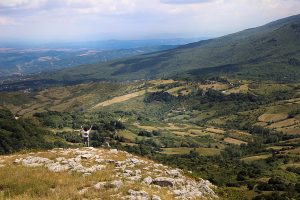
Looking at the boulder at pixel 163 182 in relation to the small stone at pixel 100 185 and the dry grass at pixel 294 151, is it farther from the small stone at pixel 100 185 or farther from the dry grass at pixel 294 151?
the dry grass at pixel 294 151

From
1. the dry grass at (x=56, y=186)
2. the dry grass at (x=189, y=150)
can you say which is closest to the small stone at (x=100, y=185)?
the dry grass at (x=56, y=186)

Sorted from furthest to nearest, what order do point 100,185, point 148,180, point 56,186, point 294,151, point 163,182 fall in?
point 294,151 < point 163,182 < point 148,180 < point 100,185 < point 56,186

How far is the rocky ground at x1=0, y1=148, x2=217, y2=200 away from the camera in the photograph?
2841 cm

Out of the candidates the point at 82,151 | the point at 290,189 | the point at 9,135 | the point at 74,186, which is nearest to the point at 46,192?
the point at 74,186

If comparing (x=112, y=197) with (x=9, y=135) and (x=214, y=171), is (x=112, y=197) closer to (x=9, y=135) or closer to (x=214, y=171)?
(x=214, y=171)

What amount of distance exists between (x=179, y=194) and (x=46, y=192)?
10.7 meters

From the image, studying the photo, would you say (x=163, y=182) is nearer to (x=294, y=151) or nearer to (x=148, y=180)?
(x=148, y=180)

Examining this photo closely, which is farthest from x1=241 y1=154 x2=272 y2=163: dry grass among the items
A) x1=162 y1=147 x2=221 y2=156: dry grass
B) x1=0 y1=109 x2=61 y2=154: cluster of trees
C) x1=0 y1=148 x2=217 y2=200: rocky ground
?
x1=0 y1=148 x2=217 y2=200: rocky ground

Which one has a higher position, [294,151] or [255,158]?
[294,151]

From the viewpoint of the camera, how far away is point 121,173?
1410 inches

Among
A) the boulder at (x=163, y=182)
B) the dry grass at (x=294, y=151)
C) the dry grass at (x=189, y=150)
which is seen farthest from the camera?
the dry grass at (x=189, y=150)

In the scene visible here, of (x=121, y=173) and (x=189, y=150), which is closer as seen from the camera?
(x=121, y=173)

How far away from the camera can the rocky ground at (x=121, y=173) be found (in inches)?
1118

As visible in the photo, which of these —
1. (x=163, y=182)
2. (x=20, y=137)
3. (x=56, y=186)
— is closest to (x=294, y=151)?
(x=20, y=137)
